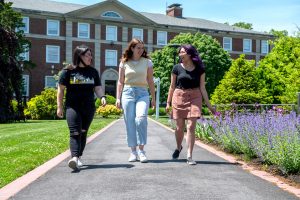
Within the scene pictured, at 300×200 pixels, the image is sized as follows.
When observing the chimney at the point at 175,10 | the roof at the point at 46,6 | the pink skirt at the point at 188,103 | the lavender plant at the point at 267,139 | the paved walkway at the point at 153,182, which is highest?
the chimney at the point at 175,10

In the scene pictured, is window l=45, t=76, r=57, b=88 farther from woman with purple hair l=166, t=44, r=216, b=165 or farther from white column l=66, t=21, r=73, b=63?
woman with purple hair l=166, t=44, r=216, b=165

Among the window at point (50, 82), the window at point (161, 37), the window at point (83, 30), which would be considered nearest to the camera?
the window at point (50, 82)

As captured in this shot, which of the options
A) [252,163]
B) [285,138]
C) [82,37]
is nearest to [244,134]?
[252,163]

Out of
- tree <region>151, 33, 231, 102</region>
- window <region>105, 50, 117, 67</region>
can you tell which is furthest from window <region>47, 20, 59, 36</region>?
tree <region>151, 33, 231, 102</region>

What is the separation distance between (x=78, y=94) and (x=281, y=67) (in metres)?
38.7

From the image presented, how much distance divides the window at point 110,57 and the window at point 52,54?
18.6ft

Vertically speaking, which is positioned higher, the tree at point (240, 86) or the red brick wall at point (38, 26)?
the red brick wall at point (38, 26)

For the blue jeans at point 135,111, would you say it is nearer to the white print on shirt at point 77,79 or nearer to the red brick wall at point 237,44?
the white print on shirt at point 77,79

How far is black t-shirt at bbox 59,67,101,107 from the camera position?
6.61 m

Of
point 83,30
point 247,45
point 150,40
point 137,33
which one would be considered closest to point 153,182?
point 83,30

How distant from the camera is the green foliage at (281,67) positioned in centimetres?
3884

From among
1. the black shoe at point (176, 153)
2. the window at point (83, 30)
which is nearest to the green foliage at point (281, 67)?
the window at point (83, 30)

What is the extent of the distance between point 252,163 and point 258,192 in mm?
2248

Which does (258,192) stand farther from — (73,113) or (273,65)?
(273,65)
